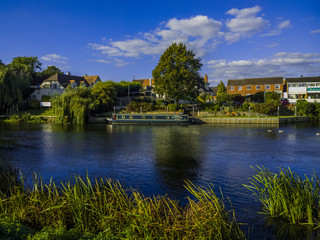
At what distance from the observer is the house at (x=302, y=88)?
86.6 metres

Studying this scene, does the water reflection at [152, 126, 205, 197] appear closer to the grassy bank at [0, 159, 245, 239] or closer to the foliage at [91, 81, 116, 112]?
the grassy bank at [0, 159, 245, 239]

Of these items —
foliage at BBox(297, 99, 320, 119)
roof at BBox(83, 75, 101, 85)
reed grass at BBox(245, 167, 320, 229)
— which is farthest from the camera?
roof at BBox(83, 75, 101, 85)

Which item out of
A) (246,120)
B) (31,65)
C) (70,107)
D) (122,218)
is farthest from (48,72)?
(122,218)

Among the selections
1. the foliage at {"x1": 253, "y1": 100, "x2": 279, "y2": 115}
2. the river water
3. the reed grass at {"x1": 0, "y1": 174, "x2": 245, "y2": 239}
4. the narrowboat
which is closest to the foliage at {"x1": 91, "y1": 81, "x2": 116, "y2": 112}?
the narrowboat

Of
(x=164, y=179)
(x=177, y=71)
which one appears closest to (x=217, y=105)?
(x=177, y=71)

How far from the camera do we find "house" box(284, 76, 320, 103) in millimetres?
86625

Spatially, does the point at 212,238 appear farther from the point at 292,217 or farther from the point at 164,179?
the point at 164,179

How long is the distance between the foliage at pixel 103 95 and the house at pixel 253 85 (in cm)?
4920

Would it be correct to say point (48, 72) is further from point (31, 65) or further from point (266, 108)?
point (266, 108)

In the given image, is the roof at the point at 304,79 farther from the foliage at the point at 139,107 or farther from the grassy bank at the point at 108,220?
the grassy bank at the point at 108,220

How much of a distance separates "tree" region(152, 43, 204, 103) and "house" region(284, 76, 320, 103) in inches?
1520

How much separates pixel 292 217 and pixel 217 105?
2406 inches

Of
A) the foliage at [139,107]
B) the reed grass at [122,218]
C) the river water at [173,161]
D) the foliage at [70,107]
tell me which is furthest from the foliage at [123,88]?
the reed grass at [122,218]

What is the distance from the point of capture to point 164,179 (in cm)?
1841
